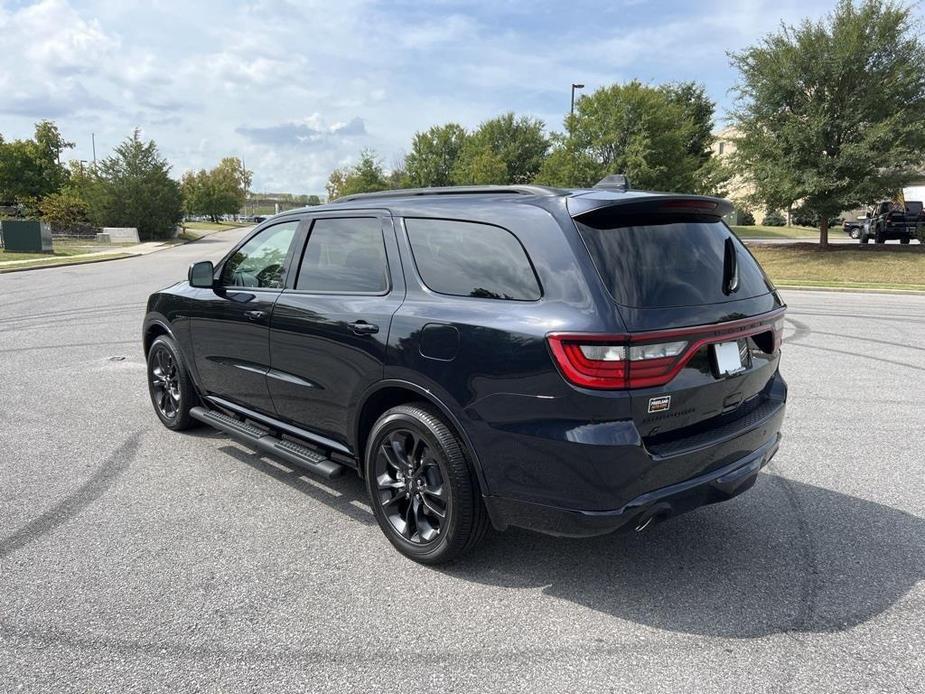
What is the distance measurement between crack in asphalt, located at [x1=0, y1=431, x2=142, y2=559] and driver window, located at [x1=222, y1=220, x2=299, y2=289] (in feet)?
A: 4.80

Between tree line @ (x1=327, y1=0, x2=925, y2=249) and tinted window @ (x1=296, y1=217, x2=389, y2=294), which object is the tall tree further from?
tinted window @ (x1=296, y1=217, x2=389, y2=294)

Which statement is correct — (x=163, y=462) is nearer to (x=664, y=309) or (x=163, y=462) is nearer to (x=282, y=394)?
(x=282, y=394)

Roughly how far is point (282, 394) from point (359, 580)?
1.37m

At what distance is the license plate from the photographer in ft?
9.79

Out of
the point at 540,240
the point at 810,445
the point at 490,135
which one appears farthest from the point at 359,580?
the point at 490,135

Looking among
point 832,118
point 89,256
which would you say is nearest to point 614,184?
point 832,118

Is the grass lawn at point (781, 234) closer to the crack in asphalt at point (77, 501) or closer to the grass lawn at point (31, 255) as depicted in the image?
the grass lawn at point (31, 255)

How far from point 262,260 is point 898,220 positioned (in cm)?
3085

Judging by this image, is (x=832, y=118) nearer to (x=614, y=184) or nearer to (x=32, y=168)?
(x=614, y=184)

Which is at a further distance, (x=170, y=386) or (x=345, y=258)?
(x=170, y=386)

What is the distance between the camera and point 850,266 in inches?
860

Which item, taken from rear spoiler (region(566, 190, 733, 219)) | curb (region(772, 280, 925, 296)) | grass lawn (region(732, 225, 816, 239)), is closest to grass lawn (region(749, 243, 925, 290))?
curb (region(772, 280, 925, 296))

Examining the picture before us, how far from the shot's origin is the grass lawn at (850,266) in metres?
19.7

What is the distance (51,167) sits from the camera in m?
55.8
